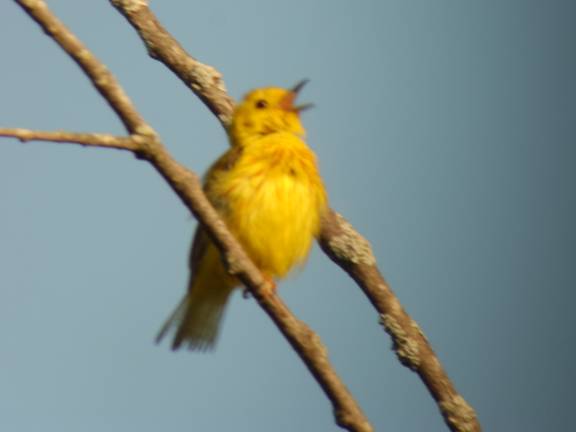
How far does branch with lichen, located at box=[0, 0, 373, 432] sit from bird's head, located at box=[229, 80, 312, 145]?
219 cm

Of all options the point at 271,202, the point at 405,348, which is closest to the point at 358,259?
the point at 405,348

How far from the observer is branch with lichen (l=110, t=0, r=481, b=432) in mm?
5066

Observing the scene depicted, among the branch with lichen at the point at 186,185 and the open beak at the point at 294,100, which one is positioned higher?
the open beak at the point at 294,100

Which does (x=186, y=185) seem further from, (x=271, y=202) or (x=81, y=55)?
(x=271, y=202)

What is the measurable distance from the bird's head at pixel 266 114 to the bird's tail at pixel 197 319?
0.91 metres

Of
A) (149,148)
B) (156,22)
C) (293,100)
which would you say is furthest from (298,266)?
(149,148)

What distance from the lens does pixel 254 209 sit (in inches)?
230

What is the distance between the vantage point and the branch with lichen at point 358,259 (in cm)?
507

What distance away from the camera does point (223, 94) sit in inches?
248

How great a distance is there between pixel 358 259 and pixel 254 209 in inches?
27.4

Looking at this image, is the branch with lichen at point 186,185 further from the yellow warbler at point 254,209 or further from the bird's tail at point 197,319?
the bird's tail at point 197,319

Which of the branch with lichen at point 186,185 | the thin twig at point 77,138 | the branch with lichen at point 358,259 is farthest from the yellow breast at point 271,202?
the thin twig at point 77,138

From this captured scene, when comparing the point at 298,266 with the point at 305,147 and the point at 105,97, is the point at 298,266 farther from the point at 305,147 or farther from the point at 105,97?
the point at 105,97

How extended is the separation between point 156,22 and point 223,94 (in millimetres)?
676
